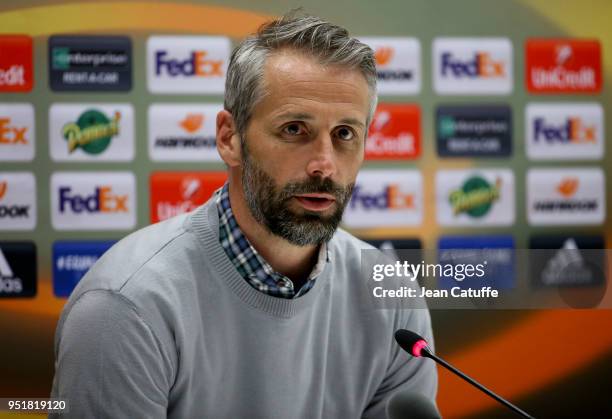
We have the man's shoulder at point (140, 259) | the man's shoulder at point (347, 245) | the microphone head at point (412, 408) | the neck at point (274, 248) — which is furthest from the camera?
the man's shoulder at point (347, 245)

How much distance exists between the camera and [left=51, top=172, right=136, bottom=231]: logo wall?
92.4 inches

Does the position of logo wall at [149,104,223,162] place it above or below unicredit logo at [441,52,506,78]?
below

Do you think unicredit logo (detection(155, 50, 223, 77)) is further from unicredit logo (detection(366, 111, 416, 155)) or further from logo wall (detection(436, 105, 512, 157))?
logo wall (detection(436, 105, 512, 157))

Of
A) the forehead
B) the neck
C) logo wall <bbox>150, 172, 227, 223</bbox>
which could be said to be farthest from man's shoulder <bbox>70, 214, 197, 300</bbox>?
logo wall <bbox>150, 172, 227, 223</bbox>

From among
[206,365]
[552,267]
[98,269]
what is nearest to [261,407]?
[206,365]

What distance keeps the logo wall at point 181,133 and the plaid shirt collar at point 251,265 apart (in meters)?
0.96

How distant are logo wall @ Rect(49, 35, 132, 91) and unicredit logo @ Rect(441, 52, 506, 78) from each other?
3.68ft

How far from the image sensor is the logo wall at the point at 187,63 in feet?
7.85

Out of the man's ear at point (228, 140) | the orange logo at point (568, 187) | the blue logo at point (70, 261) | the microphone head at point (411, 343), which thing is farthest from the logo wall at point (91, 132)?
the orange logo at point (568, 187)

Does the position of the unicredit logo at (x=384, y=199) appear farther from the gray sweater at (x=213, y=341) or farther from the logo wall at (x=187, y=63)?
the gray sweater at (x=213, y=341)

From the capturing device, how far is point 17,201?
7.64 ft

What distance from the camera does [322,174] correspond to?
1.36 metres
